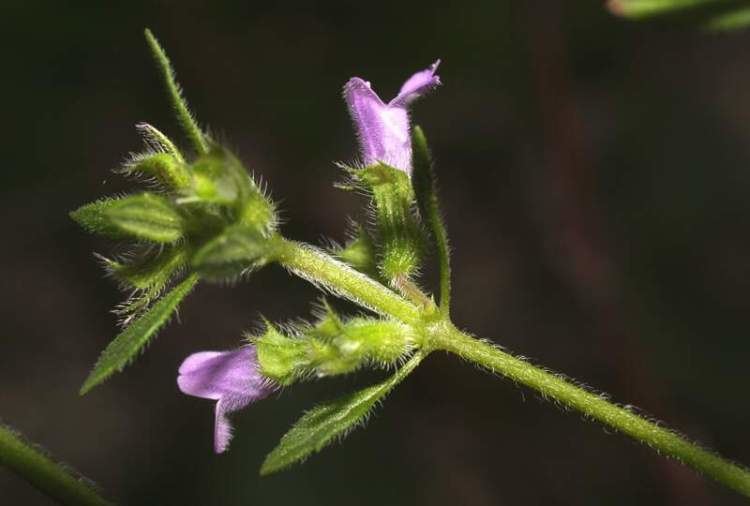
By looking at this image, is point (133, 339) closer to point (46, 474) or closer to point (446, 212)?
point (46, 474)

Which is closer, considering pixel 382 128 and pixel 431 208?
pixel 431 208

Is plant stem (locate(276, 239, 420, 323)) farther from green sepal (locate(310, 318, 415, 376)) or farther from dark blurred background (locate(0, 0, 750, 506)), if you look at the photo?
dark blurred background (locate(0, 0, 750, 506))

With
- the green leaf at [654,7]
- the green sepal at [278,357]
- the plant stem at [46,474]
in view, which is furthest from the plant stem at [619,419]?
the green leaf at [654,7]

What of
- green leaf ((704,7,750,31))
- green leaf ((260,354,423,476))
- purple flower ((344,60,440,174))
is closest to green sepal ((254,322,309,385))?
green leaf ((260,354,423,476))

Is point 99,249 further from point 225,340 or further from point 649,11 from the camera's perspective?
point 649,11

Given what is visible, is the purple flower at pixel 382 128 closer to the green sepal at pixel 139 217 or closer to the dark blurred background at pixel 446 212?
the green sepal at pixel 139 217

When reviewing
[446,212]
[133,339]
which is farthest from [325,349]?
[446,212]
